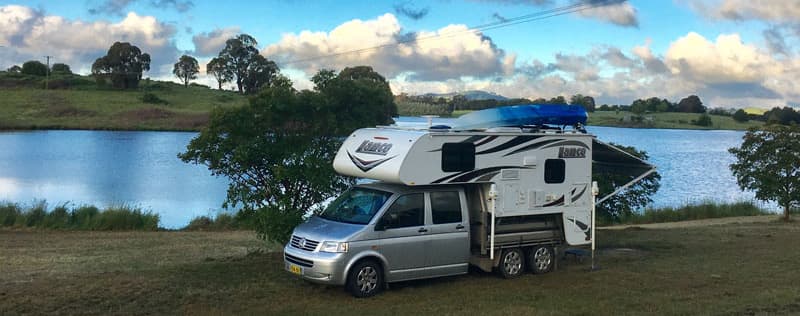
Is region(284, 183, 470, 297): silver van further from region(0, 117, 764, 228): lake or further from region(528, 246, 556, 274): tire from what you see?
region(0, 117, 764, 228): lake

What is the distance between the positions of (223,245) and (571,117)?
24.9 feet

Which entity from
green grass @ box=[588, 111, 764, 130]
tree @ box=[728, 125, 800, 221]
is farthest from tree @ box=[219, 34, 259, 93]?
tree @ box=[728, 125, 800, 221]

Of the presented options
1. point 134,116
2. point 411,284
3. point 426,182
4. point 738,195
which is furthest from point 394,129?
point 134,116

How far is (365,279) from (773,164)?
15.2 meters

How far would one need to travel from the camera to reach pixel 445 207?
32.7 ft

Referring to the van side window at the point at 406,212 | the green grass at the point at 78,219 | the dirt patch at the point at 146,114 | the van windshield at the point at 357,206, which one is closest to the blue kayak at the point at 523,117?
the van side window at the point at 406,212

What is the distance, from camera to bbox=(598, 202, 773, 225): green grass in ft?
76.7

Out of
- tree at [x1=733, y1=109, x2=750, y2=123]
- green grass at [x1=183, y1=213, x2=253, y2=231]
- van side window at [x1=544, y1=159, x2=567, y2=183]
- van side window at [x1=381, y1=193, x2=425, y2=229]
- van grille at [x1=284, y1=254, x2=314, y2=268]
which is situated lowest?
green grass at [x1=183, y1=213, x2=253, y2=231]

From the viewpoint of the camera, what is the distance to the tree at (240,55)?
66.7 meters

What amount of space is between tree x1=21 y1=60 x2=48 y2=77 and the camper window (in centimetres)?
9381

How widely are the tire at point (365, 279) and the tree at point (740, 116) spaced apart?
75.6m

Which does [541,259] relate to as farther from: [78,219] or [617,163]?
[78,219]

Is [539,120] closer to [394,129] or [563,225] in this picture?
[563,225]

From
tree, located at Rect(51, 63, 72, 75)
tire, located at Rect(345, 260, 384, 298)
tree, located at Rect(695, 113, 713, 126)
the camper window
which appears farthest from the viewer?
tree, located at Rect(51, 63, 72, 75)
